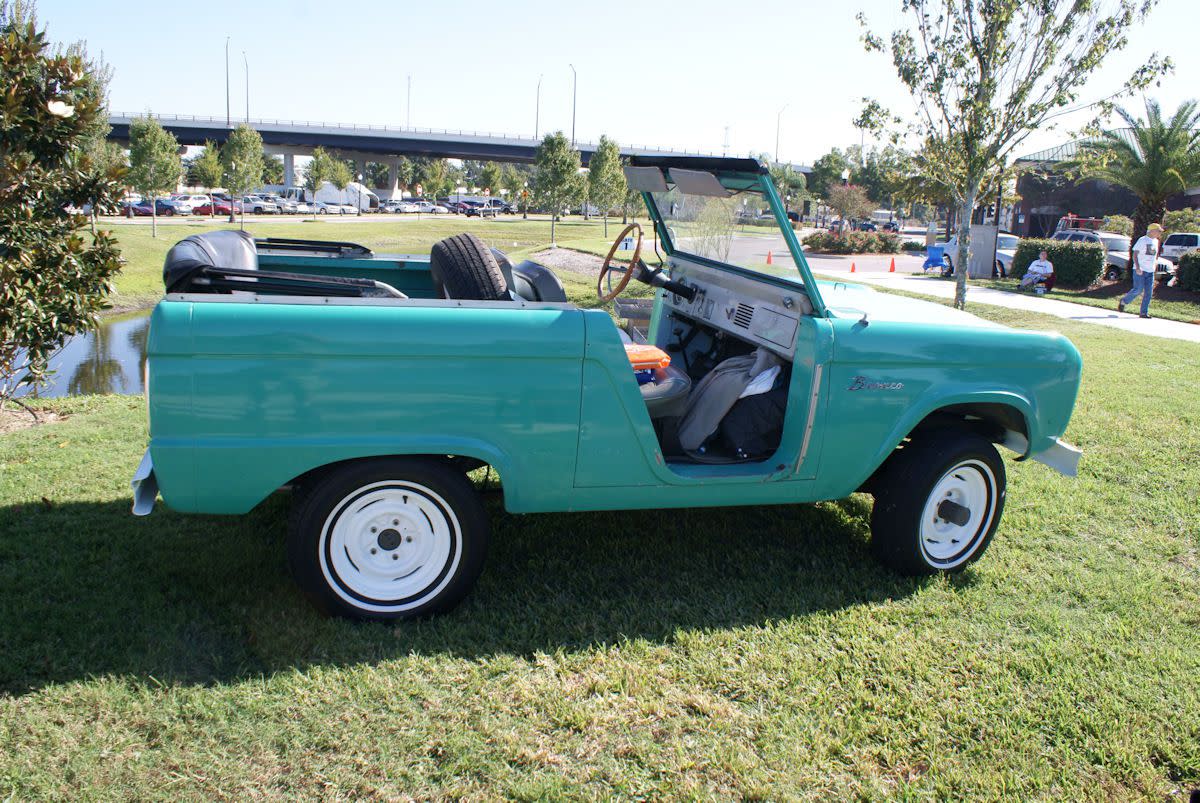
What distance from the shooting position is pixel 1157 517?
511cm

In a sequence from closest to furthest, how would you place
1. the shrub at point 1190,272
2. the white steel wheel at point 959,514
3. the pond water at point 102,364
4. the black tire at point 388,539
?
1. the black tire at point 388,539
2. the white steel wheel at point 959,514
3. the pond water at point 102,364
4. the shrub at point 1190,272

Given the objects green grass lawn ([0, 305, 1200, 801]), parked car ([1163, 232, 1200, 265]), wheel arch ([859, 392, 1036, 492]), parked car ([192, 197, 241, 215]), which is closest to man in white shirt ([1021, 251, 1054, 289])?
parked car ([1163, 232, 1200, 265])

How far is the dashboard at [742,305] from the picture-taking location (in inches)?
160

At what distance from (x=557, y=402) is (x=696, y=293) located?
1.69 m

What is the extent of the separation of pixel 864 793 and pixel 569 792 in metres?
0.91

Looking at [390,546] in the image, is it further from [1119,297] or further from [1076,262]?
[1076,262]

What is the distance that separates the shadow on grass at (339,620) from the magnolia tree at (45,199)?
5.31 feet

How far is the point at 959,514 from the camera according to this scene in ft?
13.9

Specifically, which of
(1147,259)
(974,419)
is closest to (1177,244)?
(1147,259)

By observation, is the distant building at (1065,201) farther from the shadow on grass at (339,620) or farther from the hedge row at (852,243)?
the shadow on grass at (339,620)

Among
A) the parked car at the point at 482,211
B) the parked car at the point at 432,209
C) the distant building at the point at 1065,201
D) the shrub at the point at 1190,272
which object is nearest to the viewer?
the shrub at the point at 1190,272

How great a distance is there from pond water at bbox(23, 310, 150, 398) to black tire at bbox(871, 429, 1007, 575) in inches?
251

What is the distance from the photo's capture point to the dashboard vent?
4.40 m

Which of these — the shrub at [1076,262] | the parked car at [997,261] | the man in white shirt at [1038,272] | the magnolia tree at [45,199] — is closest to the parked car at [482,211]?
the parked car at [997,261]
